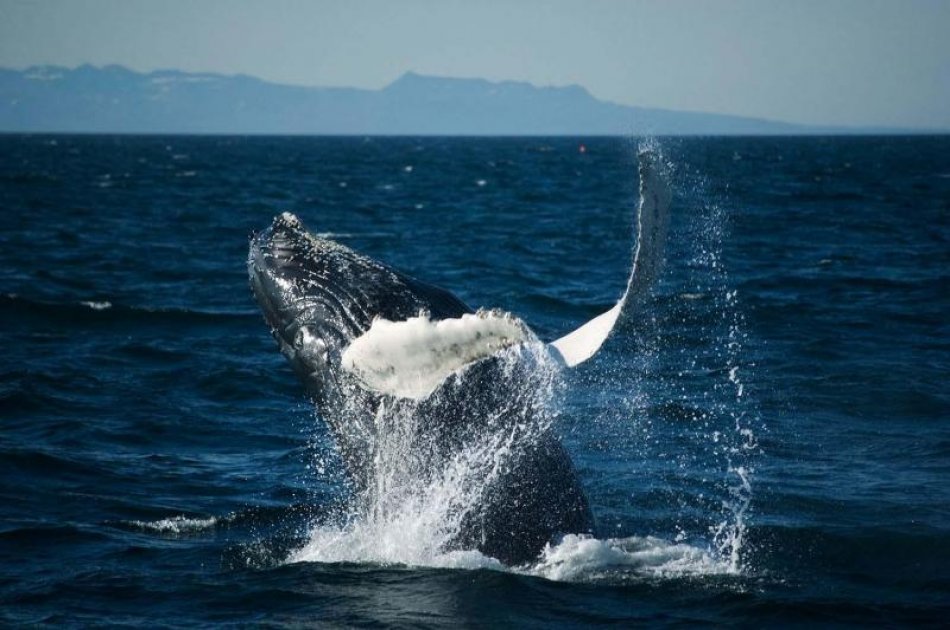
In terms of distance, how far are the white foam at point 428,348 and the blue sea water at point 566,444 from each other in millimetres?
1911

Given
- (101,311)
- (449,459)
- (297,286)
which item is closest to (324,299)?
(297,286)

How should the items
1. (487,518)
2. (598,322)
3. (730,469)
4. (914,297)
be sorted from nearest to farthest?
(598,322), (487,518), (730,469), (914,297)

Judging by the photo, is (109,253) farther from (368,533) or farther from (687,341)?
(368,533)

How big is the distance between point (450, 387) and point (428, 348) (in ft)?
4.40

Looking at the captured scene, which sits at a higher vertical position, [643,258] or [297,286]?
[643,258]

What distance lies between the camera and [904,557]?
32.0 ft

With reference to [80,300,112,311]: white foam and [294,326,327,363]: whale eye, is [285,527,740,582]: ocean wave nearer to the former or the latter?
[294,326,327,363]: whale eye

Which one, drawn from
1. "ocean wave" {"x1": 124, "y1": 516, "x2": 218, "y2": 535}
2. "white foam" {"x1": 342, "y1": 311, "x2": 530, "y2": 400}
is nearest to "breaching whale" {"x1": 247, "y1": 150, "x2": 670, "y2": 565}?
"white foam" {"x1": 342, "y1": 311, "x2": 530, "y2": 400}

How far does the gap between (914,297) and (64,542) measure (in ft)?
60.5

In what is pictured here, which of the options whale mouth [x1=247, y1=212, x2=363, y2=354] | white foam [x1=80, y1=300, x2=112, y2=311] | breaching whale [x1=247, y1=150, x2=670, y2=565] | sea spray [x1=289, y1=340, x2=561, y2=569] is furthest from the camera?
white foam [x1=80, y1=300, x2=112, y2=311]

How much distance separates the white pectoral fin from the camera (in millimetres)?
7762

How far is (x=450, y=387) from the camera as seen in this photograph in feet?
27.6

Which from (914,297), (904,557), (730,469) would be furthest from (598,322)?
(914,297)

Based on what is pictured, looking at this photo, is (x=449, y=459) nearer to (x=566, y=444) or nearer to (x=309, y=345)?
(x=309, y=345)
